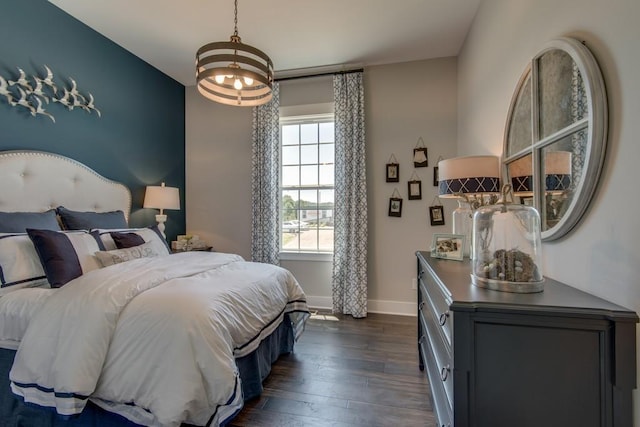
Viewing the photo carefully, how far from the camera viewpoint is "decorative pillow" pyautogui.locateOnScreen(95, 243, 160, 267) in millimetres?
2176

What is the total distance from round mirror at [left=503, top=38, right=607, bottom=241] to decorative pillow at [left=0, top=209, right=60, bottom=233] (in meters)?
3.20

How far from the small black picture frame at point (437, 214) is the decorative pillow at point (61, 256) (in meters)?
3.20

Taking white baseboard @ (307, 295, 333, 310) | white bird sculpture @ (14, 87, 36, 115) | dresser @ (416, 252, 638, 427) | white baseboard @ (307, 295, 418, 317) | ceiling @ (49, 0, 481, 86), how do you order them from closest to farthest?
1. dresser @ (416, 252, 638, 427)
2. white bird sculpture @ (14, 87, 36, 115)
3. ceiling @ (49, 0, 481, 86)
4. white baseboard @ (307, 295, 418, 317)
5. white baseboard @ (307, 295, 333, 310)

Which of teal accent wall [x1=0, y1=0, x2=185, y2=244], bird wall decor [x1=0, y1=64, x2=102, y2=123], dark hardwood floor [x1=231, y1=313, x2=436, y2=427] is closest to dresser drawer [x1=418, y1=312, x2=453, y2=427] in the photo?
dark hardwood floor [x1=231, y1=313, x2=436, y2=427]

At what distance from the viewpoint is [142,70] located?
365cm

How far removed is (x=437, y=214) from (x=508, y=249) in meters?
2.33

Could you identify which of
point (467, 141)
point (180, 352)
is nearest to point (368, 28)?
point (467, 141)

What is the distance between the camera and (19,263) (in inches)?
75.4

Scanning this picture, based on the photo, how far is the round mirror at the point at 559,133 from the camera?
110 cm

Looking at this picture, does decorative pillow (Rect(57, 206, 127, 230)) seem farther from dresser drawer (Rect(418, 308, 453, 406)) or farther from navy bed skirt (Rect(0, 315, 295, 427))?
dresser drawer (Rect(418, 308, 453, 406))

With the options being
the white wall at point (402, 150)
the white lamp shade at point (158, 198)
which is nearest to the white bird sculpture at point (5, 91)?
the white lamp shade at point (158, 198)

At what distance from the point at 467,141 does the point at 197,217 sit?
3551 mm

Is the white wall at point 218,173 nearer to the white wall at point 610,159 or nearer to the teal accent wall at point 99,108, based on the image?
the teal accent wall at point 99,108

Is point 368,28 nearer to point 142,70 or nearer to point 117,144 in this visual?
point 142,70
